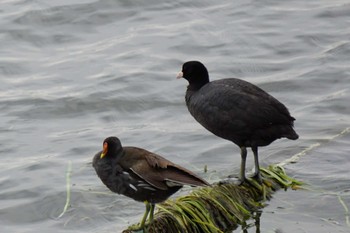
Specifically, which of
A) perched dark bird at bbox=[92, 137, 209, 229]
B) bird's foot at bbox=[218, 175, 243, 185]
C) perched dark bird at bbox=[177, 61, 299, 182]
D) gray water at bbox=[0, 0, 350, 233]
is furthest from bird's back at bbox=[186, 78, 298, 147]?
perched dark bird at bbox=[92, 137, 209, 229]

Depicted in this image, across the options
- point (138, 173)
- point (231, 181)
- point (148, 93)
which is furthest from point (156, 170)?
point (148, 93)

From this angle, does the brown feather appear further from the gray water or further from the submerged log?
the gray water

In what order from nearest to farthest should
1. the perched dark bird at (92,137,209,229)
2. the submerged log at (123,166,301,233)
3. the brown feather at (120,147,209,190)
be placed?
the brown feather at (120,147,209,190) < the perched dark bird at (92,137,209,229) < the submerged log at (123,166,301,233)

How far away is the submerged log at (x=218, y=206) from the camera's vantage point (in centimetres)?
660

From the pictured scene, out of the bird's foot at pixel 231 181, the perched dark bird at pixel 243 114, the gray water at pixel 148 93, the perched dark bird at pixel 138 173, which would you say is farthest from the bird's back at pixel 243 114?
the perched dark bird at pixel 138 173

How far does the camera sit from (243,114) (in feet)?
24.9

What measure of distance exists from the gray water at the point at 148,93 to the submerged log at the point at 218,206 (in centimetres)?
13

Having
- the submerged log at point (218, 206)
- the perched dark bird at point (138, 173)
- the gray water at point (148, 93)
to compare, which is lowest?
the gray water at point (148, 93)

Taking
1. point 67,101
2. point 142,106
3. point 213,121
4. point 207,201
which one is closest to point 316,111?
point 142,106

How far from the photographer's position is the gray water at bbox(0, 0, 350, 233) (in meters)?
8.80

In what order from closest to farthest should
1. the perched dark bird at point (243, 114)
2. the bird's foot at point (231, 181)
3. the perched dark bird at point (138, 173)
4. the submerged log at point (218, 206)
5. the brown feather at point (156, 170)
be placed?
the brown feather at point (156, 170) < the perched dark bird at point (138, 173) < the submerged log at point (218, 206) < the bird's foot at point (231, 181) < the perched dark bird at point (243, 114)

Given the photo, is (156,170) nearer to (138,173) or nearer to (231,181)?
(138,173)

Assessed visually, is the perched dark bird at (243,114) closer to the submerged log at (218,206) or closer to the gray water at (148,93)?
the submerged log at (218,206)

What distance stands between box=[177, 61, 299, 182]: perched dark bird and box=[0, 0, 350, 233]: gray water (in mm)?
573
